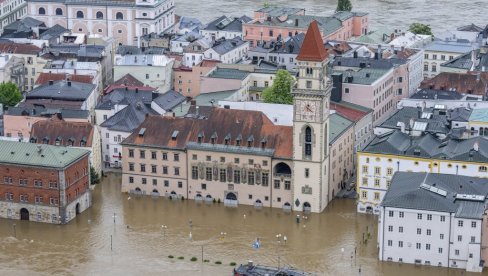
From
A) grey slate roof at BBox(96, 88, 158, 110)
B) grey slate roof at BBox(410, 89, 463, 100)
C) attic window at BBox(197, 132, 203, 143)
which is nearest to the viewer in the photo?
attic window at BBox(197, 132, 203, 143)

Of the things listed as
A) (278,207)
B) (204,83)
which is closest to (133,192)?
(278,207)

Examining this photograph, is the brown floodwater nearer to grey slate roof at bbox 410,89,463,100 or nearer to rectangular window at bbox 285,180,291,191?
rectangular window at bbox 285,180,291,191

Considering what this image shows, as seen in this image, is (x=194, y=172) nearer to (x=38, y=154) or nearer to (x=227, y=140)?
(x=227, y=140)

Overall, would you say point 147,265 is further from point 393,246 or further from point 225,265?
point 393,246

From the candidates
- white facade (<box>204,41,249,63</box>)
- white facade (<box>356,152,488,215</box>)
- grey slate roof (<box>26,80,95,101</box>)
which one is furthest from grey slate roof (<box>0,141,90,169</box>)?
white facade (<box>204,41,249,63</box>)

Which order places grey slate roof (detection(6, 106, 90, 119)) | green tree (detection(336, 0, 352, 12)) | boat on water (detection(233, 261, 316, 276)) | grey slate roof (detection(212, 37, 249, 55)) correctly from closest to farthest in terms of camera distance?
boat on water (detection(233, 261, 316, 276)) → grey slate roof (detection(6, 106, 90, 119)) → grey slate roof (detection(212, 37, 249, 55)) → green tree (detection(336, 0, 352, 12))

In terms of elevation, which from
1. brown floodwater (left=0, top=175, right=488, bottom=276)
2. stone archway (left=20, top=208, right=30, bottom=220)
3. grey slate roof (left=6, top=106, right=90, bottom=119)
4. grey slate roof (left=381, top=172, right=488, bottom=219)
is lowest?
brown floodwater (left=0, top=175, right=488, bottom=276)
